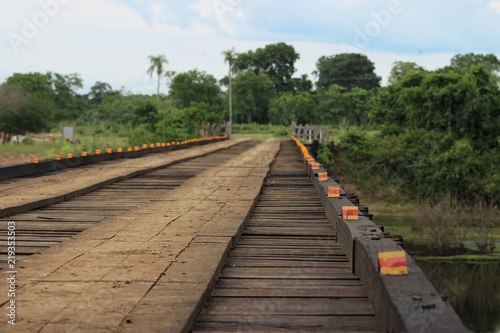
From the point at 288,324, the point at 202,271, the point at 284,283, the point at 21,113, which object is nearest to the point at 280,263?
the point at 284,283

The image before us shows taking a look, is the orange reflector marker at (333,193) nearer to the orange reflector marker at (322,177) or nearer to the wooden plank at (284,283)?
the orange reflector marker at (322,177)

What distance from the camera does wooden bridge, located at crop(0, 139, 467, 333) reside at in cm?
477

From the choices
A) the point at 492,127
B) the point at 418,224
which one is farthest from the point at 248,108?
the point at 418,224

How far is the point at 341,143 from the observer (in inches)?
2445

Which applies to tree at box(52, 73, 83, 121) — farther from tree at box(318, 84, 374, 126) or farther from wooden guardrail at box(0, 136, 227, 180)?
wooden guardrail at box(0, 136, 227, 180)

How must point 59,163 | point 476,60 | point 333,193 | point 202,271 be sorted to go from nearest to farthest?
point 202,271 → point 333,193 → point 59,163 → point 476,60

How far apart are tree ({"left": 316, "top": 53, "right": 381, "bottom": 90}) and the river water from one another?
79.6 meters

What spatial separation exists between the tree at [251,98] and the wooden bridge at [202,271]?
8511cm

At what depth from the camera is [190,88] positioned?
88.1 m

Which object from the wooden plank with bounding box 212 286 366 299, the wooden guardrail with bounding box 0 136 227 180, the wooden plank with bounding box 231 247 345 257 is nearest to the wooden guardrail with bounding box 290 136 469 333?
the wooden plank with bounding box 212 286 366 299

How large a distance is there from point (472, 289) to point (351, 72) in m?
86.4

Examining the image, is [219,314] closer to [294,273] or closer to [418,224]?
[294,273]

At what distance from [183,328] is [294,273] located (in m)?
2.14

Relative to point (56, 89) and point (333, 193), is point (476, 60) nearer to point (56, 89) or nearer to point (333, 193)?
point (56, 89)
